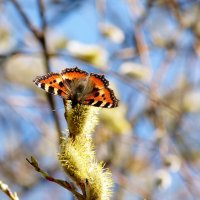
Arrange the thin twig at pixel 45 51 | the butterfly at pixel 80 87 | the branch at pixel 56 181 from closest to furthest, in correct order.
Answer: the branch at pixel 56 181, the butterfly at pixel 80 87, the thin twig at pixel 45 51

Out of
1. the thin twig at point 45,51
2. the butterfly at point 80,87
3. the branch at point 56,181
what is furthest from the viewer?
the thin twig at point 45,51

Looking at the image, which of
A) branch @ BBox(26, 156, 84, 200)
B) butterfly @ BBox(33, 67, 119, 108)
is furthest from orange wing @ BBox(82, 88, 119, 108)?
branch @ BBox(26, 156, 84, 200)

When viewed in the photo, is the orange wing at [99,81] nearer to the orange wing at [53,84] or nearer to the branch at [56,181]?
the orange wing at [53,84]

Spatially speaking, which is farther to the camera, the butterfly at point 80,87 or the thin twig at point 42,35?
the thin twig at point 42,35

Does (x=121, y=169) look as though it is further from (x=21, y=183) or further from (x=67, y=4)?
(x=67, y=4)

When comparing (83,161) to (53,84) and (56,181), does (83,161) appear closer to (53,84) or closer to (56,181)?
(56,181)

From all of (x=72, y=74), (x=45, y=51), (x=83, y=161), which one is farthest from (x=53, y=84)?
(x=45, y=51)

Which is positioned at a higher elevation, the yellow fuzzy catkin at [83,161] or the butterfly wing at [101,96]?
the butterfly wing at [101,96]

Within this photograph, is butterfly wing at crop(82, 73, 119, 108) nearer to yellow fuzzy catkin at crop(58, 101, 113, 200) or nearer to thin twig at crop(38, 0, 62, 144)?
yellow fuzzy catkin at crop(58, 101, 113, 200)

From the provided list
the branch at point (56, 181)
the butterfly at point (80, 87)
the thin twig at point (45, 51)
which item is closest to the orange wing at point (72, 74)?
the butterfly at point (80, 87)
